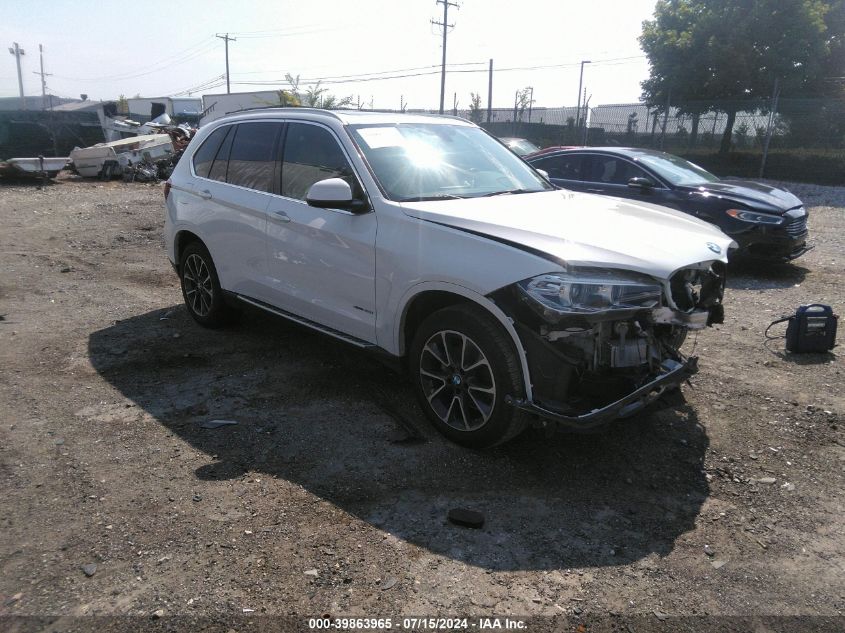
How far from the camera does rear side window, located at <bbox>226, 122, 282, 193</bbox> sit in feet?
16.4

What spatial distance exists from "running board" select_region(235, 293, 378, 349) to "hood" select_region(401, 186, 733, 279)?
965 millimetres

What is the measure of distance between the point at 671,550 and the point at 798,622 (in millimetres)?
559

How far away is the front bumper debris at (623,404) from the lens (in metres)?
3.13

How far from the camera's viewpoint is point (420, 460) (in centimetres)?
371

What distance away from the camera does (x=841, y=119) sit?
18062 mm

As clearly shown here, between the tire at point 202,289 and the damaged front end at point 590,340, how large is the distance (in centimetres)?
327

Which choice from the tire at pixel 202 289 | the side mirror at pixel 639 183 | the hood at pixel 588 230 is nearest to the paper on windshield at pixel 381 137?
the hood at pixel 588 230

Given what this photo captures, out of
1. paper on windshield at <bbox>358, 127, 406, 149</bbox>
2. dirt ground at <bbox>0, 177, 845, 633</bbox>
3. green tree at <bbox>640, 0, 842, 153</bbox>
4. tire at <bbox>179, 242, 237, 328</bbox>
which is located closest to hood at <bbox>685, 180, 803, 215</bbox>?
dirt ground at <bbox>0, 177, 845, 633</bbox>

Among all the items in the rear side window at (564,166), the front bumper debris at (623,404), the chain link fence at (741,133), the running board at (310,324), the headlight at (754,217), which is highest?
the chain link fence at (741,133)

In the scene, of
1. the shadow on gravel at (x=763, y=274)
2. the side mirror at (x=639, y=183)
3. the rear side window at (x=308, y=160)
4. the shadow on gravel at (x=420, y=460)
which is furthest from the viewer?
the side mirror at (x=639, y=183)

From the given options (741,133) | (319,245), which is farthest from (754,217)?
(741,133)

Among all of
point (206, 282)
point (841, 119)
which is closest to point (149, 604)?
point (206, 282)

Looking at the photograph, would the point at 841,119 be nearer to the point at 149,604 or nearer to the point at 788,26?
the point at 788,26

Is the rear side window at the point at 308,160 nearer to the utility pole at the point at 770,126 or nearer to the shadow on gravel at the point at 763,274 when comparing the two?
the shadow on gravel at the point at 763,274
